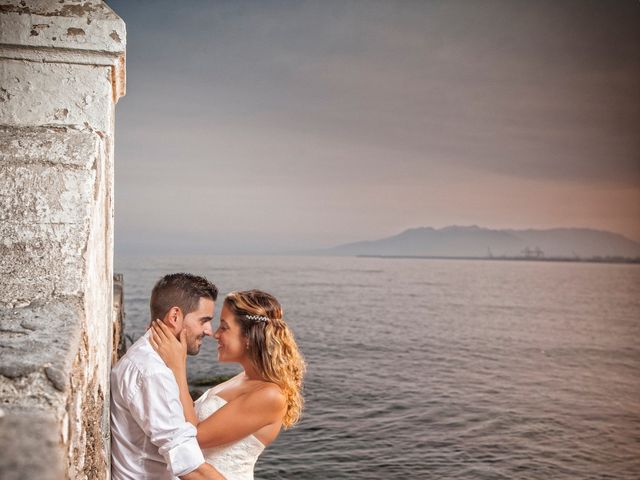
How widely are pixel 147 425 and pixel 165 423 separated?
0.19ft

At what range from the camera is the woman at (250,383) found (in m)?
3.25

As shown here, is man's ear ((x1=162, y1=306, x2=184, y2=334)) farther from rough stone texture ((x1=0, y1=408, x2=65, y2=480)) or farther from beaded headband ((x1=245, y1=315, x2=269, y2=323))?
rough stone texture ((x1=0, y1=408, x2=65, y2=480))

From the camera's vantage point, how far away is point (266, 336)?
3.29 metres

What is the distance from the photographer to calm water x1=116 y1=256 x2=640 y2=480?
13.4 m

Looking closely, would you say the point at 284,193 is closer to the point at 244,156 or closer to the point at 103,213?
the point at 244,156

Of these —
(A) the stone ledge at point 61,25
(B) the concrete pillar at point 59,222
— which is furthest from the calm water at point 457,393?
(A) the stone ledge at point 61,25

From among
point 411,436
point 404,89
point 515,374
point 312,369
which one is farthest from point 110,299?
point 404,89

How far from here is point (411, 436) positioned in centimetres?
1502

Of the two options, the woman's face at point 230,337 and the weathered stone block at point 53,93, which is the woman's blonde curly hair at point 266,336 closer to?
the woman's face at point 230,337

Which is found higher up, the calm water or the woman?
the woman

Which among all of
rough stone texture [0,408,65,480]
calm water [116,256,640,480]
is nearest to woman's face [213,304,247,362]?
rough stone texture [0,408,65,480]

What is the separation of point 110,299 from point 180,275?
14.4 inches

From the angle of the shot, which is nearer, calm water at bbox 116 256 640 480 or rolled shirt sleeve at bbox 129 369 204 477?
rolled shirt sleeve at bbox 129 369 204 477

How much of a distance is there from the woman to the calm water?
28.9ft
